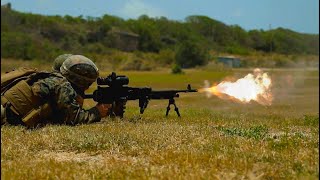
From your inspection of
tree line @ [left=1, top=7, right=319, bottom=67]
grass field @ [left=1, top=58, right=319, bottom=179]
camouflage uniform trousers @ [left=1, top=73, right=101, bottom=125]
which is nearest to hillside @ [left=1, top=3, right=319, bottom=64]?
tree line @ [left=1, top=7, right=319, bottom=67]

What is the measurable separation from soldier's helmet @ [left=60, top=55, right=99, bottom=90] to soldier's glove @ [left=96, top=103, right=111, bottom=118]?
0.70 m

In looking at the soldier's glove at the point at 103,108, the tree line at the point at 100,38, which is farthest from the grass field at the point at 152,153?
the tree line at the point at 100,38

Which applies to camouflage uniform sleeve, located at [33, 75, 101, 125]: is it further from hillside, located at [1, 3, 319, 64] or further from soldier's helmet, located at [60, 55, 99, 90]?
hillside, located at [1, 3, 319, 64]

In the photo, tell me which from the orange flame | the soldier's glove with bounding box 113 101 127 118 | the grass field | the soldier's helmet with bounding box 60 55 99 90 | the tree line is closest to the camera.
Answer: the grass field

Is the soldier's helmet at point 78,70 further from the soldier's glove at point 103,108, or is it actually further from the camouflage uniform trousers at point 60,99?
the soldier's glove at point 103,108

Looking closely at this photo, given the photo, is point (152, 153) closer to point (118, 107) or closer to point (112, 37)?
point (118, 107)

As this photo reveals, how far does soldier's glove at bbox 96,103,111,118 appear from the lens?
13665mm

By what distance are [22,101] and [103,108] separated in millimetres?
2257

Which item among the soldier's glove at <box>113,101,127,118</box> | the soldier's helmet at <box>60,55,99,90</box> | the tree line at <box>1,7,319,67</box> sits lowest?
the soldier's glove at <box>113,101,127,118</box>

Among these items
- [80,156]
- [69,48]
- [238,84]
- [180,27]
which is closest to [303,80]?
[238,84]

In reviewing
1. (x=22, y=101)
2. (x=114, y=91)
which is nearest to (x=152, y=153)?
(x=22, y=101)

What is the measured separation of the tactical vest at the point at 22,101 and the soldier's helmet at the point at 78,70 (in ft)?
3.51

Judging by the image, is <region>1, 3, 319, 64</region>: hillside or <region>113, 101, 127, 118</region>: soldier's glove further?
<region>1, 3, 319, 64</region>: hillside

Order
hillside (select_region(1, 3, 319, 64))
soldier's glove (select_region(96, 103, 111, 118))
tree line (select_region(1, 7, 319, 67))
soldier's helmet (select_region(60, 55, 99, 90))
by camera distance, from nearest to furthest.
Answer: soldier's helmet (select_region(60, 55, 99, 90)), soldier's glove (select_region(96, 103, 111, 118)), tree line (select_region(1, 7, 319, 67)), hillside (select_region(1, 3, 319, 64))
